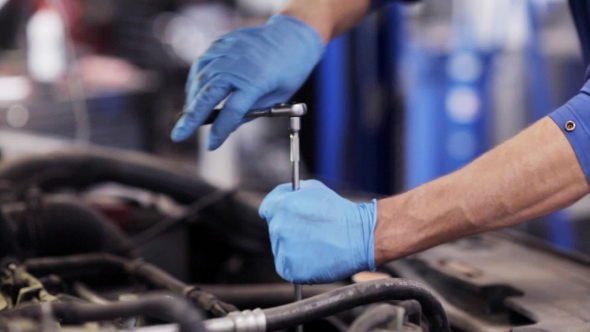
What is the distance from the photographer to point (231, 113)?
3.13 feet

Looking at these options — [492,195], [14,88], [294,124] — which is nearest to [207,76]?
[294,124]

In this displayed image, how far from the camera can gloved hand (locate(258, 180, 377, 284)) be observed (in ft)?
2.58

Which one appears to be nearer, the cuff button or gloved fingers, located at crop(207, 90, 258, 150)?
the cuff button

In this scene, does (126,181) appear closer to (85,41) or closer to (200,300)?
(200,300)

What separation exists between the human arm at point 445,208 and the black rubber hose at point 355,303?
0.37 ft

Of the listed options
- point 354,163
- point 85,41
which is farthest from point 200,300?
point 85,41

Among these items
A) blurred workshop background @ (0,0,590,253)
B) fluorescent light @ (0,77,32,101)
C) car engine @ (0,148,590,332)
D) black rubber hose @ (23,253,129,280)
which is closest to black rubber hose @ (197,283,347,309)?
car engine @ (0,148,590,332)

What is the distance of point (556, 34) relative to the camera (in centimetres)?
327

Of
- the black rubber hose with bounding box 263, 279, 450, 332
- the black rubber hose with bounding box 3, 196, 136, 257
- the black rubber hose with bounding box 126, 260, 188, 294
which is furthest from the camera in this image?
the black rubber hose with bounding box 3, 196, 136, 257

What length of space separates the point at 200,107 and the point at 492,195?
443 millimetres

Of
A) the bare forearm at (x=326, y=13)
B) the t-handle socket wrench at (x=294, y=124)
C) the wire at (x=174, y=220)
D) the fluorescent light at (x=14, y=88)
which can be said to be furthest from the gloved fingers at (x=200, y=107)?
the fluorescent light at (x=14, y=88)

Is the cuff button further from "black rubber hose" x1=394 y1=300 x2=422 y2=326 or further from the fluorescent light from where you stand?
the fluorescent light

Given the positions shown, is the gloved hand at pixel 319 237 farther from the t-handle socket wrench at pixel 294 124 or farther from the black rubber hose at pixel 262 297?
the black rubber hose at pixel 262 297

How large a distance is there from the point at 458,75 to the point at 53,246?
2796 mm
